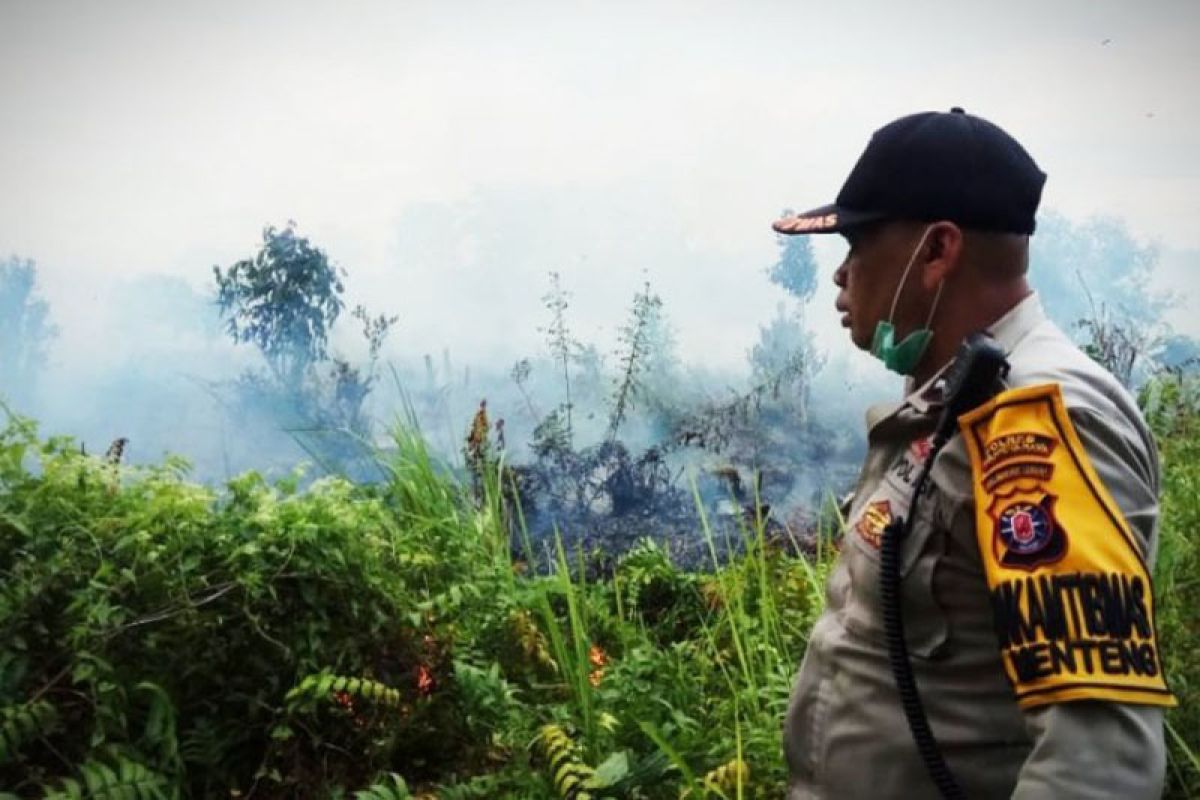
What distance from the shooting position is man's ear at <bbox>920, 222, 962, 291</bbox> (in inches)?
69.0

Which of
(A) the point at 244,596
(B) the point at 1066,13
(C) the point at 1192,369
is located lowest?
(A) the point at 244,596

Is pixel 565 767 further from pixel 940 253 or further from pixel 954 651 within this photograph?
pixel 940 253

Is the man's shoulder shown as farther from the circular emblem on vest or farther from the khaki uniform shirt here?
the circular emblem on vest

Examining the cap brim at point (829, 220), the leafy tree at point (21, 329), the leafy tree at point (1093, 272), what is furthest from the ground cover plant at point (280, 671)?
the leafy tree at point (1093, 272)

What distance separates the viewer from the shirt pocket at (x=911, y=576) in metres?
1.60

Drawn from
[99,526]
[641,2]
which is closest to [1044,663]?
→ [99,526]

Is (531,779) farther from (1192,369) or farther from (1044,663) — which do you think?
(1192,369)

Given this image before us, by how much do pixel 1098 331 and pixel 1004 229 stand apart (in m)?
4.06

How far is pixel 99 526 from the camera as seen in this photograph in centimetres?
272

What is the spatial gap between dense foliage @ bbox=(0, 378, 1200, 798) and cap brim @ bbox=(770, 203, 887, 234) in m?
1.10

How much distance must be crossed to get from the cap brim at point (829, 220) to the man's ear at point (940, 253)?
0.30 ft

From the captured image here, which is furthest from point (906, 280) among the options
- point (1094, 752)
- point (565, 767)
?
point (565, 767)

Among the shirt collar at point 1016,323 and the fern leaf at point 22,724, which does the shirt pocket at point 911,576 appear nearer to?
the shirt collar at point 1016,323

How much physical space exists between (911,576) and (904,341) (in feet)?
1.34
